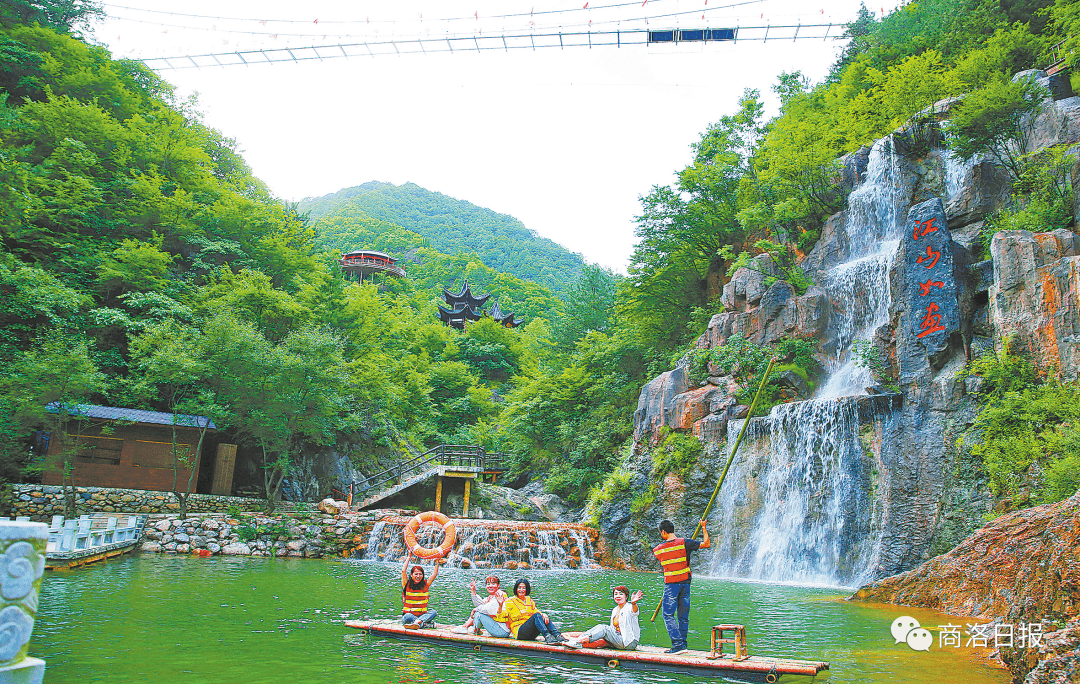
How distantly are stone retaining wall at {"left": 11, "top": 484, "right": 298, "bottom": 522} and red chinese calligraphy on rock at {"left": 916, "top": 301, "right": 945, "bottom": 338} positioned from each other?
780 inches

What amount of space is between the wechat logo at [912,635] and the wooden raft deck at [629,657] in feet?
7.27

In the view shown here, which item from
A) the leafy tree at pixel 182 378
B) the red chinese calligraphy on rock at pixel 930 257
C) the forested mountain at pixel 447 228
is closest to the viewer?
the red chinese calligraphy on rock at pixel 930 257

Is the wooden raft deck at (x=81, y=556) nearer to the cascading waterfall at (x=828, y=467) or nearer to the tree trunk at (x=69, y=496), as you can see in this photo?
the tree trunk at (x=69, y=496)

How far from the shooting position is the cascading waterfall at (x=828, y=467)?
1513cm

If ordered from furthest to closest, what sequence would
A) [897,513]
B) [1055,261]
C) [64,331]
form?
[64,331] < [897,513] < [1055,261]

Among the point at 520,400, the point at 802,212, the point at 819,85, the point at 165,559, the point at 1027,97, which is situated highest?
the point at 819,85

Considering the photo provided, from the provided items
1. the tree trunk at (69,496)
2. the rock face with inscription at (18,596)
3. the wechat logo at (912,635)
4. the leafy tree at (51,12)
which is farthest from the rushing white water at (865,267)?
the leafy tree at (51,12)

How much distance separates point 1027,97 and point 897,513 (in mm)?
13408

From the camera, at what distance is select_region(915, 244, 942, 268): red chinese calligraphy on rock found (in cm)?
1560

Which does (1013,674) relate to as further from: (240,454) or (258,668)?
(240,454)

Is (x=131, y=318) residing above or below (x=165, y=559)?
above

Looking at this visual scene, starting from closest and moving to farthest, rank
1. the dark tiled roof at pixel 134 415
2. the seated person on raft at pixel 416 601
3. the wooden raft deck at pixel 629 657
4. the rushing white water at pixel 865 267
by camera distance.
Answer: the wooden raft deck at pixel 629 657 → the seated person on raft at pixel 416 601 → the rushing white water at pixel 865 267 → the dark tiled roof at pixel 134 415

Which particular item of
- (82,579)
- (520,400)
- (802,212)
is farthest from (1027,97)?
(82,579)

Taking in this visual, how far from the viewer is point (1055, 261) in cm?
1301
